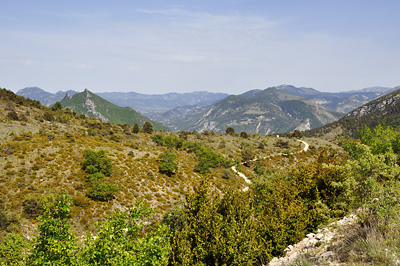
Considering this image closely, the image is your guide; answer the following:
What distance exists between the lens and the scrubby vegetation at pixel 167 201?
29.0ft

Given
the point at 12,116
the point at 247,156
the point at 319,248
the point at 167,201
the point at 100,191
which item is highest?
the point at 12,116

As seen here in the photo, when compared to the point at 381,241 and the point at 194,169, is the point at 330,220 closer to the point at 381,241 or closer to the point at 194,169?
the point at 381,241

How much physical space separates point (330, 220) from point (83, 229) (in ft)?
82.0

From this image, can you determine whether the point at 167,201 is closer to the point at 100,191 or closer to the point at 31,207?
the point at 100,191

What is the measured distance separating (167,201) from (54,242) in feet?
88.9

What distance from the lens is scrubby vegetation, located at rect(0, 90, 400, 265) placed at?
8828 mm

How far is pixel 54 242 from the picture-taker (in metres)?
8.35

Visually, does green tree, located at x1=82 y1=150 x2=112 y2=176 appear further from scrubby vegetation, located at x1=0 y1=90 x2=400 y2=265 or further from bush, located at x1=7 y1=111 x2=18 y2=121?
bush, located at x1=7 y1=111 x2=18 y2=121

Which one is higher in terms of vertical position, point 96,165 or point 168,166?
point 96,165

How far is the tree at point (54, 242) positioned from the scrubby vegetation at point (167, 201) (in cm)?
5

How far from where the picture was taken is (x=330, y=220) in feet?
38.9

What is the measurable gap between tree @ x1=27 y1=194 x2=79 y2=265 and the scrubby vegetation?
46mm

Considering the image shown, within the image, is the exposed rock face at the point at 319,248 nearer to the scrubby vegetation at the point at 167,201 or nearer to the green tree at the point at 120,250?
the scrubby vegetation at the point at 167,201

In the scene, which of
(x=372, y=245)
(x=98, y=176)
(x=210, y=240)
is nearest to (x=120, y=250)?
(x=210, y=240)
